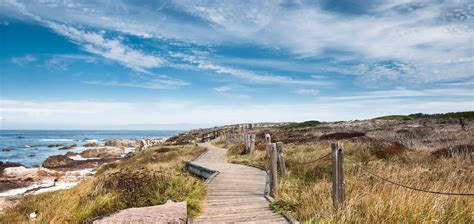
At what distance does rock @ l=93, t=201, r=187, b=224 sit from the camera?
22.5 feet

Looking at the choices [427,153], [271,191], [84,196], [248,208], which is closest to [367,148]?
[427,153]

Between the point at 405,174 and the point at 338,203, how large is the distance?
11.0 ft

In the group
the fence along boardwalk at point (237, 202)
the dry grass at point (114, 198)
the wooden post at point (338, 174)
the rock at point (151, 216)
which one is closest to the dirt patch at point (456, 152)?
the fence along boardwalk at point (237, 202)

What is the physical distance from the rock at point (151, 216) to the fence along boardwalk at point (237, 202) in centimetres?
80

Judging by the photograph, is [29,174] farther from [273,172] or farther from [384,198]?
[384,198]

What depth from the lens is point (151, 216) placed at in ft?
23.1

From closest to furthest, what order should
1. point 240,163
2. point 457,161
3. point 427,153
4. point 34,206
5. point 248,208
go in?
point 248,208
point 34,206
point 457,161
point 427,153
point 240,163

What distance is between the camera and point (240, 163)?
19.5 metres

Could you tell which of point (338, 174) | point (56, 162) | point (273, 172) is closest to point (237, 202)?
point (273, 172)

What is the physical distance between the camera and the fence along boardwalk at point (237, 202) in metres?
8.08

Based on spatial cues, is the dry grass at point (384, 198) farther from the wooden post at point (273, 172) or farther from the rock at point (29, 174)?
the rock at point (29, 174)

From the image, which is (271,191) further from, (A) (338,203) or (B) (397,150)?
(B) (397,150)

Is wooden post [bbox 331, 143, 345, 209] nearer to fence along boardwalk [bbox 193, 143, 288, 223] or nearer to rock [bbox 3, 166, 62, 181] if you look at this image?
fence along boardwalk [bbox 193, 143, 288, 223]

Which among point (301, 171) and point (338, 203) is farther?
point (301, 171)
